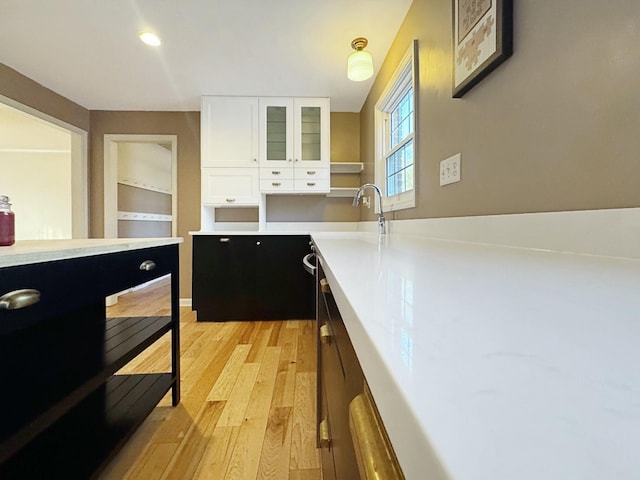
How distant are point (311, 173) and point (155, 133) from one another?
182 cm

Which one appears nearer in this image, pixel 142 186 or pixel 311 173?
pixel 311 173

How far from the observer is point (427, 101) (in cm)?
173

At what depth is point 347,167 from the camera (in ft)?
11.2

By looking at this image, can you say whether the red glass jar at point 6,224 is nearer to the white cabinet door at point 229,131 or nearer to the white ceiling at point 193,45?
the white ceiling at point 193,45

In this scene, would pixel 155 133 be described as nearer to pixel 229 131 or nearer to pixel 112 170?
pixel 112 170

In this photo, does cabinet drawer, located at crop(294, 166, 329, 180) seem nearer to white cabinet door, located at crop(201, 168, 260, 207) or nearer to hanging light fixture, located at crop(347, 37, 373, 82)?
white cabinet door, located at crop(201, 168, 260, 207)

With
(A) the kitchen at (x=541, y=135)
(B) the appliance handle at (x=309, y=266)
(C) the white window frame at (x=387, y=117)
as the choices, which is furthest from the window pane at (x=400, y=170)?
(B) the appliance handle at (x=309, y=266)

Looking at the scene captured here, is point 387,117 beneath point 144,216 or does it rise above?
above

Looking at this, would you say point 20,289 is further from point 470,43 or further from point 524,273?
point 470,43

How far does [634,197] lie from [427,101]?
125 cm

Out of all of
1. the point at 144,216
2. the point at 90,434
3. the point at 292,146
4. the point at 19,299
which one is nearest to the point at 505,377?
Result: the point at 19,299

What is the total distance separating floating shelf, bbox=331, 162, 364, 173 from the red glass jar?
2668mm

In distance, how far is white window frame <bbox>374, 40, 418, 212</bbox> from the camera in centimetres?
188

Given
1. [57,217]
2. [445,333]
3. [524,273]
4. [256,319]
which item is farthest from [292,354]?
[57,217]
